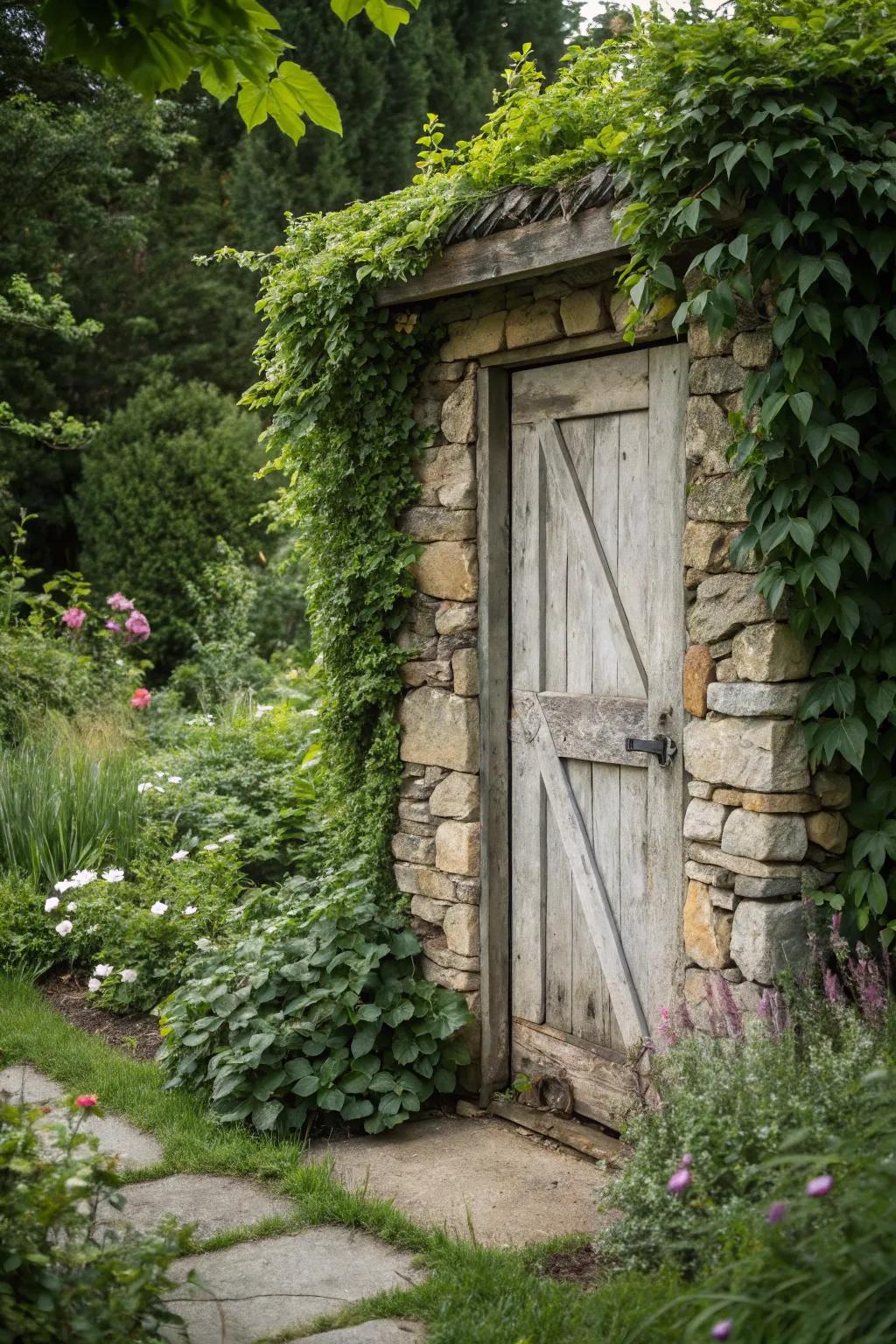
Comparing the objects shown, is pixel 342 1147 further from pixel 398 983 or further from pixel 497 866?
pixel 497 866

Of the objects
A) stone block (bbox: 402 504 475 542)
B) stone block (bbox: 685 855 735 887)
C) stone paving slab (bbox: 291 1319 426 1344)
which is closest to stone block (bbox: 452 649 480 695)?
stone block (bbox: 402 504 475 542)

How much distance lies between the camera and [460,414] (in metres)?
4.57

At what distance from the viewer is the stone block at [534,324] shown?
4.18m

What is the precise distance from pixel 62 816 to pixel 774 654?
4.12 meters

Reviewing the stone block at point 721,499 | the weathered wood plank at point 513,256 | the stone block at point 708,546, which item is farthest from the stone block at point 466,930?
the weathered wood plank at point 513,256

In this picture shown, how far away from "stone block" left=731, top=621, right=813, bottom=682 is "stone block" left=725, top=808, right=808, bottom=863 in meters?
0.37

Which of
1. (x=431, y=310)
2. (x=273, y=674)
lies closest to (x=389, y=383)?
(x=431, y=310)

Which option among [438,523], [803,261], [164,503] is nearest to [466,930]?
[438,523]

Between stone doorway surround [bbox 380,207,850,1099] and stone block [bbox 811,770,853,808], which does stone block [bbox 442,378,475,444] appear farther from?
stone block [bbox 811,770,853,808]

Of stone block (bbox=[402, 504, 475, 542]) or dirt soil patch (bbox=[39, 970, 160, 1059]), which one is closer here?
stone block (bbox=[402, 504, 475, 542])

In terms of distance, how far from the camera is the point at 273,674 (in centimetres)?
1030

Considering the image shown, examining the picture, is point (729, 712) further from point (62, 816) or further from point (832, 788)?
point (62, 816)

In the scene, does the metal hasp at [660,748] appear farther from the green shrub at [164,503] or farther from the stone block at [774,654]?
the green shrub at [164,503]

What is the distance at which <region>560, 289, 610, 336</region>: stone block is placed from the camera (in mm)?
4004
